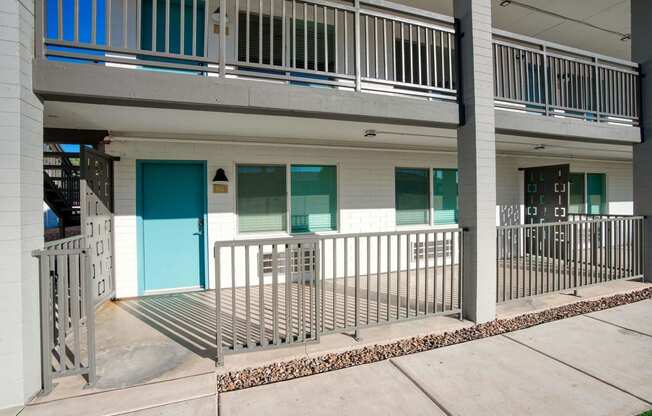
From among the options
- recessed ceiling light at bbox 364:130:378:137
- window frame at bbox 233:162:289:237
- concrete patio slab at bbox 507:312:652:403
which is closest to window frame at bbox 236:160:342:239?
window frame at bbox 233:162:289:237

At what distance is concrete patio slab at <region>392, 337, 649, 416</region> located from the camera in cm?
243

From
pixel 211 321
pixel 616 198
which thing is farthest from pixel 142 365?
pixel 616 198

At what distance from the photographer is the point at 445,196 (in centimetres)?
721

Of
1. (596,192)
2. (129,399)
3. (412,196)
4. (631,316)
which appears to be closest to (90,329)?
(129,399)

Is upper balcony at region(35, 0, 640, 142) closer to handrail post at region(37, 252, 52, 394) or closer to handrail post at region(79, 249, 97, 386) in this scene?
handrail post at region(37, 252, 52, 394)

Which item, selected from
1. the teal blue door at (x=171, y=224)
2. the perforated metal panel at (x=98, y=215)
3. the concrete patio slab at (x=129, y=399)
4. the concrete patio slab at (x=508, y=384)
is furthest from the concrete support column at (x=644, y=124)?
the perforated metal panel at (x=98, y=215)

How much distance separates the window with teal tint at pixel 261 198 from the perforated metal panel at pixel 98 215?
189 cm

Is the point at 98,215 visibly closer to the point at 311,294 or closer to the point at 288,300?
the point at 288,300

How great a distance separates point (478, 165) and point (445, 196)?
3387 millimetres

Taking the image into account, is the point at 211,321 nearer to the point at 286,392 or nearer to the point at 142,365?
the point at 142,365

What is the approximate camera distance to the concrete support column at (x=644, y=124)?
562 cm

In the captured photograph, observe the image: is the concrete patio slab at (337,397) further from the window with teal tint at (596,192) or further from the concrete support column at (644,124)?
the window with teal tint at (596,192)

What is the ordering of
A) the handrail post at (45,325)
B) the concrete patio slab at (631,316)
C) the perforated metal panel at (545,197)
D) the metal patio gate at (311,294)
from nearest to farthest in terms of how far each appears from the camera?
the handrail post at (45,325) < the metal patio gate at (311,294) < the concrete patio slab at (631,316) < the perforated metal panel at (545,197)

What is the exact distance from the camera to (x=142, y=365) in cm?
305
